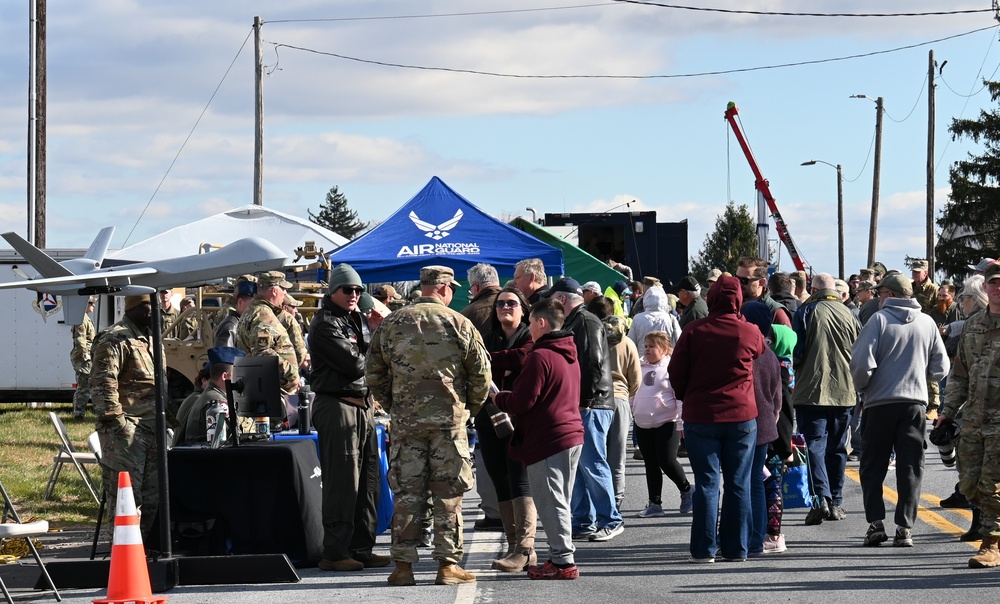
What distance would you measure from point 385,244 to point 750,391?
8.15m

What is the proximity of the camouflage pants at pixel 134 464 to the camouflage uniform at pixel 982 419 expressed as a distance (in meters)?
5.88

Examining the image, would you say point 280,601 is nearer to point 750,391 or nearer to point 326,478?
point 326,478

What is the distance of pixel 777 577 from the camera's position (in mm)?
8391

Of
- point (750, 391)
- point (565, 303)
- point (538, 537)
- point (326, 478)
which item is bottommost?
point (538, 537)

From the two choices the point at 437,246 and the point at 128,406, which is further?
the point at 437,246

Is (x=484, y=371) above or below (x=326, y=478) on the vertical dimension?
above

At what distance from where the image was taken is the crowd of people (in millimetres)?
8359

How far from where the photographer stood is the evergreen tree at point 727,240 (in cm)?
8331

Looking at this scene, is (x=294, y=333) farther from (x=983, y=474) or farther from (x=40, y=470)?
(x=983, y=474)

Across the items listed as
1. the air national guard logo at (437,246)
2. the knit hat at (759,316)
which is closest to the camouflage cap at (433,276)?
the knit hat at (759,316)

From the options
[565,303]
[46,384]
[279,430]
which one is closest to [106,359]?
[279,430]

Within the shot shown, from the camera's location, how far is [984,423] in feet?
28.6

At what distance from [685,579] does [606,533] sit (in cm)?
174

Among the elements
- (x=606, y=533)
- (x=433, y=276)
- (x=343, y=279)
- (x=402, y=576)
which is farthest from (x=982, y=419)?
(x=343, y=279)
